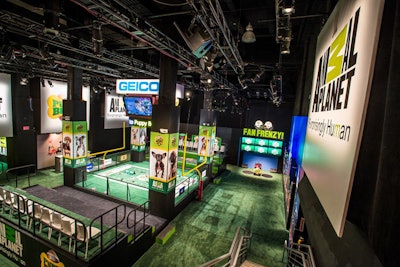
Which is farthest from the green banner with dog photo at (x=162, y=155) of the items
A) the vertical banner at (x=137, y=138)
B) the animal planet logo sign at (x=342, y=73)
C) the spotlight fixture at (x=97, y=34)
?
the vertical banner at (x=137, y=138)

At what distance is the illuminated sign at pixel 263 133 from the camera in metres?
15.8

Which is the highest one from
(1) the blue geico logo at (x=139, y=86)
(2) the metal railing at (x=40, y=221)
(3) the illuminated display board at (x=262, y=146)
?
(1) the blue geico logo at (x=139, y=86)

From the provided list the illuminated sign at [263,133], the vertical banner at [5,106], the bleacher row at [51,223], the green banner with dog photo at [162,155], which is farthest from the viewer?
the illuminated sign at [263,133]

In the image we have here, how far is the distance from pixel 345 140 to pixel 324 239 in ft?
6.18

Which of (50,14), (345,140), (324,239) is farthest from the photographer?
(50,14)

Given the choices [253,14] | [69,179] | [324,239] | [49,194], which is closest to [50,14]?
[253,14]

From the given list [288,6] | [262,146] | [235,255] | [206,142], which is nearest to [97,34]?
[288,6]

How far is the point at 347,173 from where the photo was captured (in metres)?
→ 1.49

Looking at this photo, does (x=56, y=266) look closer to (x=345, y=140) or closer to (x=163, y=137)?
(x=163, y=137)

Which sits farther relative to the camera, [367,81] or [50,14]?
[50,14]

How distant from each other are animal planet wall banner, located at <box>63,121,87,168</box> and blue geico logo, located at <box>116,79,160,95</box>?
11.5 feet

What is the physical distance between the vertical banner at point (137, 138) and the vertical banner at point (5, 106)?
21.4ft

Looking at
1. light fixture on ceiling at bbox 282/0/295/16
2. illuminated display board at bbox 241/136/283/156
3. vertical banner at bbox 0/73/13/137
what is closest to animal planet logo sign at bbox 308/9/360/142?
light fixture on ceiling at bbox 282/0/295/16

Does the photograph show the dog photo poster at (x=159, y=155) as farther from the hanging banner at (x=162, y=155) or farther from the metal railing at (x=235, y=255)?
the metal railing at (x=235, y=255)
